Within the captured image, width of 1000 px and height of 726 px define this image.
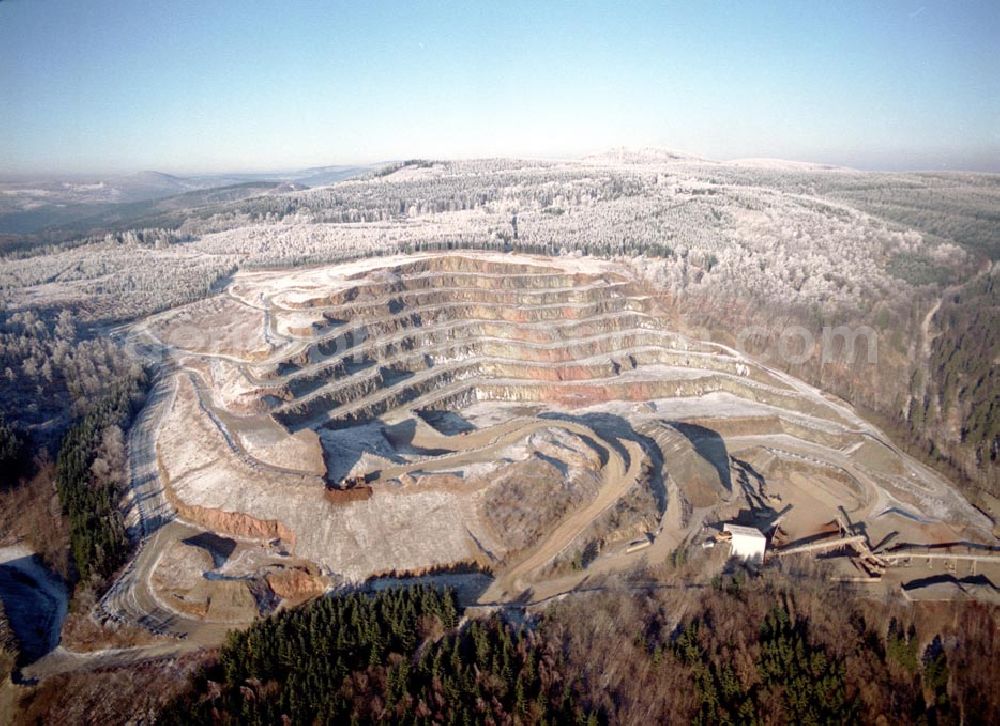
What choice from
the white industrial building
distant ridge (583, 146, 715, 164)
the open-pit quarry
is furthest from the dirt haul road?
distant ridge (583, 146, 715, 164)

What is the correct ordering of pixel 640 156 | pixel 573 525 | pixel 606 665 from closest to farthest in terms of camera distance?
pixel 606 665 → pixel 573 525 → pixel 640 156

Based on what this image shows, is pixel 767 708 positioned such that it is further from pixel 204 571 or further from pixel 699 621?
pixel 204 571

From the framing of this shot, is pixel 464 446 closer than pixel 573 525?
No

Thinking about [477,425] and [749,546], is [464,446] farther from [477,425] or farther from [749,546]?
[749,546]

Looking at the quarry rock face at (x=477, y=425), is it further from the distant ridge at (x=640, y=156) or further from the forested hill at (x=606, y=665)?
the distant ridge at (x=640, y=156)

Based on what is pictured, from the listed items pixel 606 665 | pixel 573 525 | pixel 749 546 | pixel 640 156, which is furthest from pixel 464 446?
pixel 640 156

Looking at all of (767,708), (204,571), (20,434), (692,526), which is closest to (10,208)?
(20,434)
